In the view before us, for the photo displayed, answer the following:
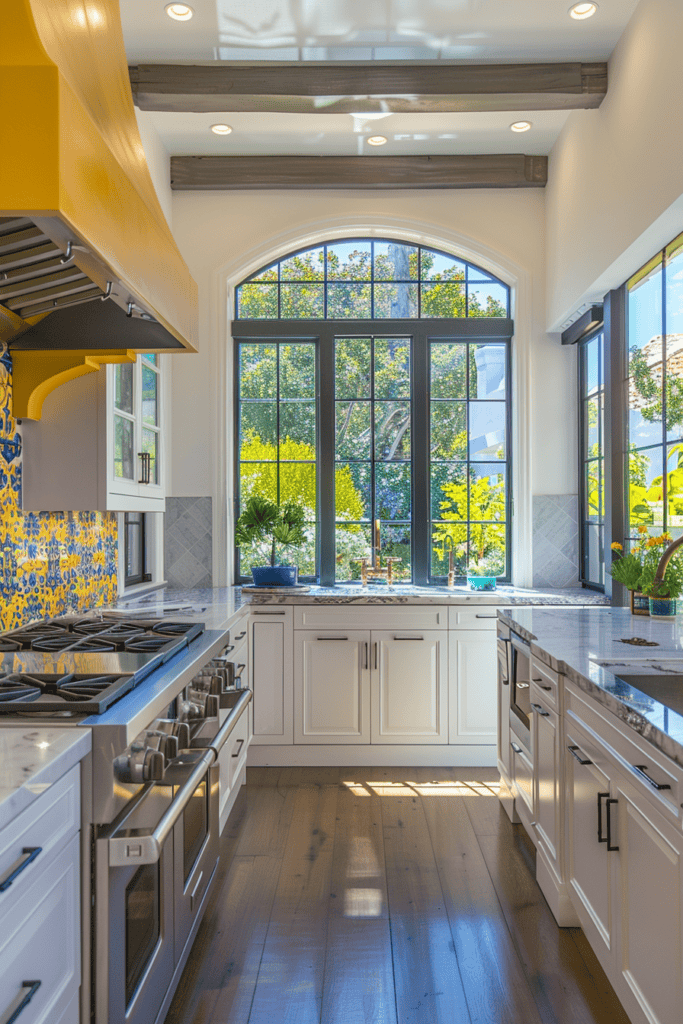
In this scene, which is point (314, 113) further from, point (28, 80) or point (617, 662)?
point (617, 662)

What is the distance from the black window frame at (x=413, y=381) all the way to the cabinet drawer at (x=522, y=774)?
1541mm

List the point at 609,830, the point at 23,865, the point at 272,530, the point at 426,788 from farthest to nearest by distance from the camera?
the point at 272,530 < the point at 426,788 < the point at 609,830 < the point at 23,865

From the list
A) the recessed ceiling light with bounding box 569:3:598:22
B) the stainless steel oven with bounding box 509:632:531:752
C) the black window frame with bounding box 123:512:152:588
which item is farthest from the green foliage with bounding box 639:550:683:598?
the black window frame with bounding box 123:512:152:588

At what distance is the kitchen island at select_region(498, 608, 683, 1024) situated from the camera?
4.77 feet

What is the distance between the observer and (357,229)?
14.5 ft

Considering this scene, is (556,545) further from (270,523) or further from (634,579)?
(270,523)

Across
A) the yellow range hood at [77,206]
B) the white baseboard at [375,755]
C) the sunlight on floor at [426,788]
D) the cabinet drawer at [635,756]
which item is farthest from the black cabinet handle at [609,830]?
the white baseboard at [375,755]

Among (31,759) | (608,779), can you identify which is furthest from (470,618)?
(31,759)

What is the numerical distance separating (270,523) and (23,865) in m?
3.12

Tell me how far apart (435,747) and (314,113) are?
10.7 ft

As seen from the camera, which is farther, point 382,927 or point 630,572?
point 630,572

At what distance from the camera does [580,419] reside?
4.35 meters

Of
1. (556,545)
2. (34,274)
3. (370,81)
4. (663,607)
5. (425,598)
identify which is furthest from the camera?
(556,545)

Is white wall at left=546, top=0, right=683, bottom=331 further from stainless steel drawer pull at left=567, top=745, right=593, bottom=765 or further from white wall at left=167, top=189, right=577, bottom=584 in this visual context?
stainless steel drawer pull at left=567, top=745, right=593, bottom=765
